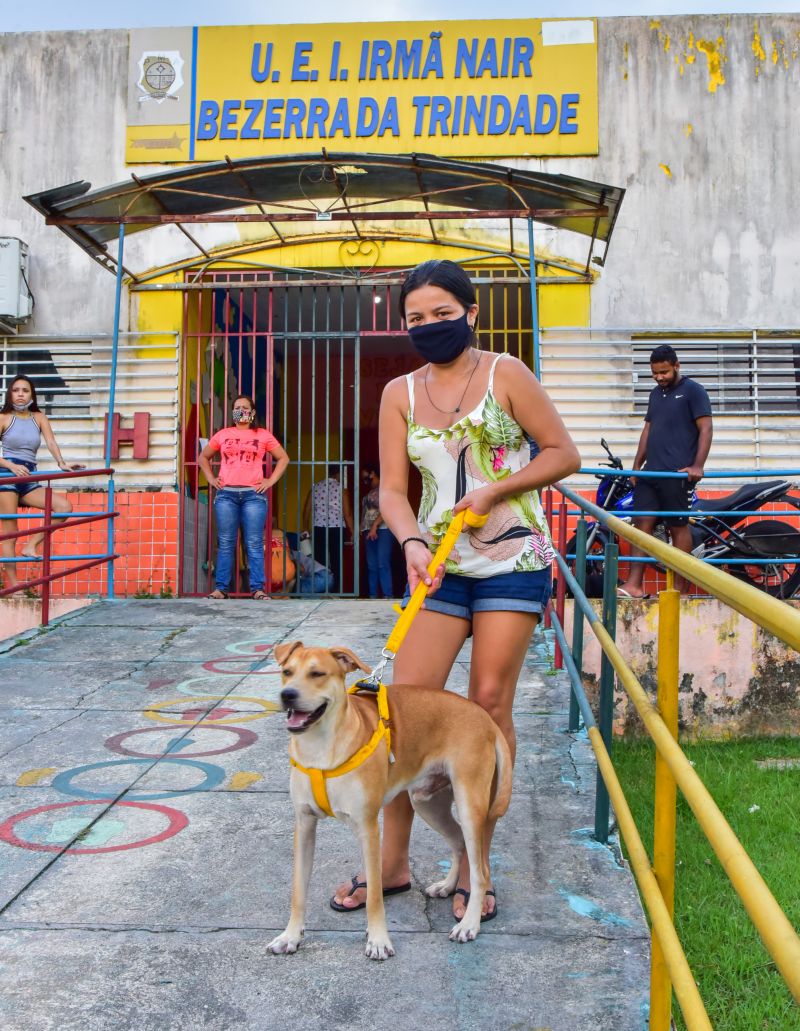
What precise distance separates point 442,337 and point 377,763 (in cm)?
126

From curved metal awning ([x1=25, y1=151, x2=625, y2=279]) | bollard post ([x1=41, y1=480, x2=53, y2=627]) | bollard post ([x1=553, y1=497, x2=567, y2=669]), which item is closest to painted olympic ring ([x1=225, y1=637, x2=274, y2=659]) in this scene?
bollard post ([x1=41, y1=480, x2=53, y2=627])

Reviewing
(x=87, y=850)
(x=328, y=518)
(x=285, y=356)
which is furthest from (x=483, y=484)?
(x=328, y=518)

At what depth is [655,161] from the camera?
10.5 metres

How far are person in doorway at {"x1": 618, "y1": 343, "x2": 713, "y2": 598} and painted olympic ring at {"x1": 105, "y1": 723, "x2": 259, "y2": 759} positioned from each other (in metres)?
3.78

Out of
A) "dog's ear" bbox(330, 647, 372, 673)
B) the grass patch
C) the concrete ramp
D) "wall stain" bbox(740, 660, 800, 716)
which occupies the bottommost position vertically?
the grass patch

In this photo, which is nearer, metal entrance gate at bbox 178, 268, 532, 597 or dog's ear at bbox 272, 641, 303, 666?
dog's ear at bbox 272, 641, 303, 666

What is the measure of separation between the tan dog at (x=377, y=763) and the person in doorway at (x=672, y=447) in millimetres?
4993

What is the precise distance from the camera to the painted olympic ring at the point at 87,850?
3641 millimetres

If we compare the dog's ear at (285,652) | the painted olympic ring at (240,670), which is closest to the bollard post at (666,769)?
the dog's ear at (285,652)

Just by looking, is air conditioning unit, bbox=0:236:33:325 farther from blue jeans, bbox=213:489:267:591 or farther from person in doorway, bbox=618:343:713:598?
person in doorway, bbox=618:343:713:598

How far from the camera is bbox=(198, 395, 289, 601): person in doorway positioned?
932 centimetres

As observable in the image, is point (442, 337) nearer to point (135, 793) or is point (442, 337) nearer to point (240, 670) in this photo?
point (135, 793)

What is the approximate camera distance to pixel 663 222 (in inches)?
412

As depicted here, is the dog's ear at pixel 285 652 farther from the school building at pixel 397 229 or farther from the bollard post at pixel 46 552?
the school building at pixel 397 229
